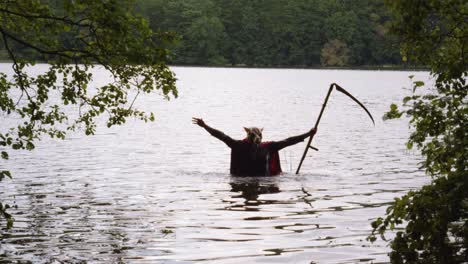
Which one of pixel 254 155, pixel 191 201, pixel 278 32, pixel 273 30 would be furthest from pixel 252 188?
pixel 278 32

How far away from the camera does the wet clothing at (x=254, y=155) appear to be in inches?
862

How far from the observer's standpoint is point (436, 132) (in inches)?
402

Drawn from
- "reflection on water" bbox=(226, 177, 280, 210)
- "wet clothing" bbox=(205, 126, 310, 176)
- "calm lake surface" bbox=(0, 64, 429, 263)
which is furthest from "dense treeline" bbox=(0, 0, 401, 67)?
"reflection on water" bbox=(226, 177, 280, 210)

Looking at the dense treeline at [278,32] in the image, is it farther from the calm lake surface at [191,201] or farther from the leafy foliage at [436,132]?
the leafy foliage at [436,132]

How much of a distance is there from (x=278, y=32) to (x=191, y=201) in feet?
551

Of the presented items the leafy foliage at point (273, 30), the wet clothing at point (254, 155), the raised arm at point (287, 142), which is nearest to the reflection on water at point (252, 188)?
the wet clothing at point (254, 155)

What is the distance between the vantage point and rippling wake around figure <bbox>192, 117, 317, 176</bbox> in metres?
21.9

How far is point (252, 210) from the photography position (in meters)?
17.4

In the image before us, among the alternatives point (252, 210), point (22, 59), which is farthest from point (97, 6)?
point (252, 210)

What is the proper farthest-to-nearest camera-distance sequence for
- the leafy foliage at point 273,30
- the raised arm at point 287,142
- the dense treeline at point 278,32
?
the leafy foliage at point 273,30, the dense treeline at point 278,32, the raised arm at point 287,142

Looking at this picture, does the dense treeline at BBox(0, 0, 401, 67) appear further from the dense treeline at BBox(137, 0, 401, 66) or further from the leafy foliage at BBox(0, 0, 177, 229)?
the leafy foliage at BBox(0, 0, 177, 229)

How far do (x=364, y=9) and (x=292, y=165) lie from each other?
540 ft

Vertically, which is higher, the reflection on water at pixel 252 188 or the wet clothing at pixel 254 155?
the wet clothing at pixel 254 155

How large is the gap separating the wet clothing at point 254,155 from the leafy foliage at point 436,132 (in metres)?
11.5
